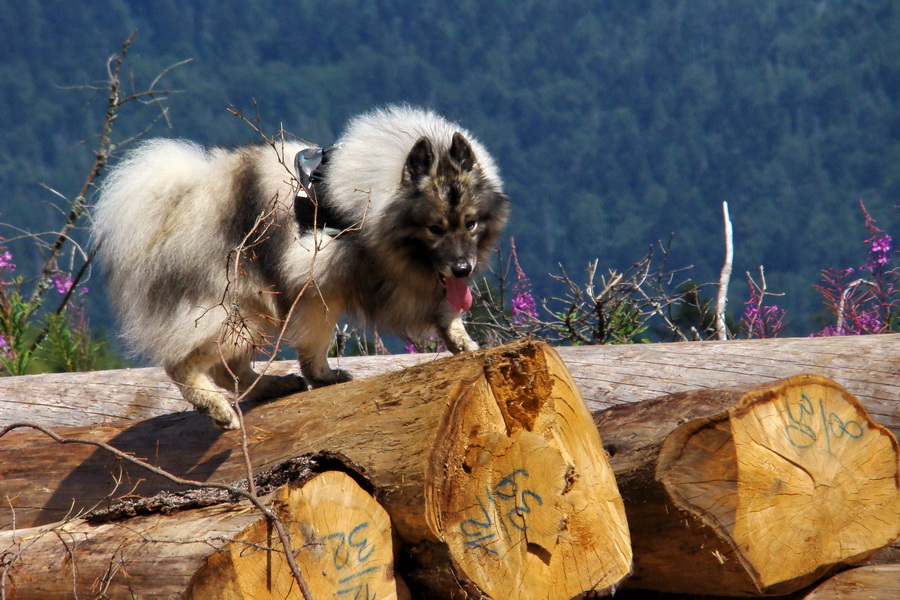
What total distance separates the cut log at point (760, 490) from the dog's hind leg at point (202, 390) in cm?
151

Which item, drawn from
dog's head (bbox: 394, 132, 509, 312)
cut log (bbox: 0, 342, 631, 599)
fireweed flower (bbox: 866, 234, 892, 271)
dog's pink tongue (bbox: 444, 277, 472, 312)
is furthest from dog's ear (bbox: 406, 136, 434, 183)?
fireweed flower (bbox: 866, 234, 892, 271)

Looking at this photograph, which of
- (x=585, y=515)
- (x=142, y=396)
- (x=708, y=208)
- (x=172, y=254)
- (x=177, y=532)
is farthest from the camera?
(x=708, y=208)

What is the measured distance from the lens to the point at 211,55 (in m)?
9.80

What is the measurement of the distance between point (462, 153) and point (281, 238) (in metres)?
0.84

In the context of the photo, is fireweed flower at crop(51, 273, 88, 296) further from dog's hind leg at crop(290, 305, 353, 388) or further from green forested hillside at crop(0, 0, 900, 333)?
green forested hillside at crop(0, 0, 900, 333)

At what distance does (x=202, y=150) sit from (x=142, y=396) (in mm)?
1285

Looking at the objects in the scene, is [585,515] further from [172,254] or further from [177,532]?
[172,254]

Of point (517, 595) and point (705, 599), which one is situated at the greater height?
point (517, 595)

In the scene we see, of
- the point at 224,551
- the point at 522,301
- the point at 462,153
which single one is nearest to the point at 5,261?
the point at 522,301

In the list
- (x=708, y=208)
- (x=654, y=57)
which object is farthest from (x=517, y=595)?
(x=654, y=57)

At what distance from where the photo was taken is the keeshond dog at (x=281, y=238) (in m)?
3.41

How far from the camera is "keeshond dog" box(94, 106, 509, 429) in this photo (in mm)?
3414

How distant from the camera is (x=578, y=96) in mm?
9641

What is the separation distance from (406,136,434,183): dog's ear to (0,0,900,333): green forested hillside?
6.13 m
